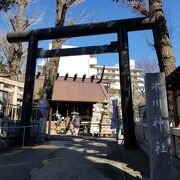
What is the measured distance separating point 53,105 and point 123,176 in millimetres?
23308

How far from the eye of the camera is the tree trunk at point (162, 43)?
36.5ft

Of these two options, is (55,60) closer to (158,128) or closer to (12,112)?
(12,112)

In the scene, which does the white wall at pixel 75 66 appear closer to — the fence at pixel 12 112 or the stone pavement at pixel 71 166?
the fence at pixel 12 112

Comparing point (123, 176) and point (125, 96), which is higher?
point (125, 96)

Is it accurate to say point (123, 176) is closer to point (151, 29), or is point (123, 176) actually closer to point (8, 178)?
point (8, 178)

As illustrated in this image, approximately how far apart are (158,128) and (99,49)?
801cm

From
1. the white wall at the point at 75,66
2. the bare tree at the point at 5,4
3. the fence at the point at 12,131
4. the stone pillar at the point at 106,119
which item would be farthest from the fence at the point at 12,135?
the white wall at the point at 75,66

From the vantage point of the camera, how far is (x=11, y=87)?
664 inches

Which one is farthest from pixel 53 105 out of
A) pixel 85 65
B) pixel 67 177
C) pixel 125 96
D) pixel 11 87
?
pixel 85 65

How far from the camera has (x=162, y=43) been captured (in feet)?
36.9

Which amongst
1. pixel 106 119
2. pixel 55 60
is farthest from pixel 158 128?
pixel 106 119

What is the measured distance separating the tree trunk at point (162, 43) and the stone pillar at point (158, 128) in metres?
5.28

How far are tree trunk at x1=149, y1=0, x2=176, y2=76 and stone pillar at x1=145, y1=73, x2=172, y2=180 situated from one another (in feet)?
17.3

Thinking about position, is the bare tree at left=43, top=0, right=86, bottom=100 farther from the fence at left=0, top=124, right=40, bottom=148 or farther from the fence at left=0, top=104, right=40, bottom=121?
the fence at left=0, top=124, right=40, bottom=148
